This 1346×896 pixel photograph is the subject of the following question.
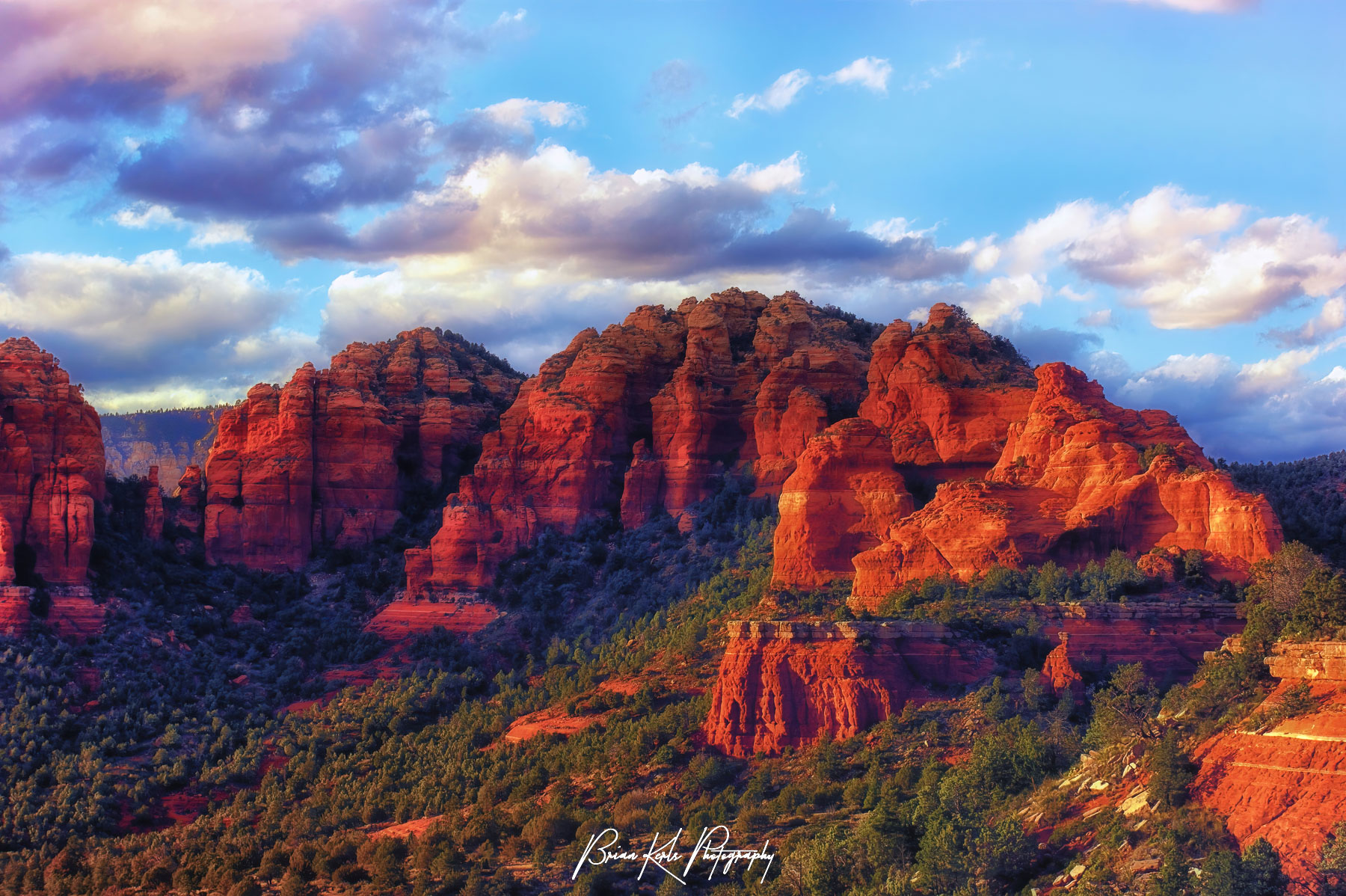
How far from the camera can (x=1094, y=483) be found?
68.1 metres

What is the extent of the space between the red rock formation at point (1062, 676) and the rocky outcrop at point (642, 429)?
1332 inches

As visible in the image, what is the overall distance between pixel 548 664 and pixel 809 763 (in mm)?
28705

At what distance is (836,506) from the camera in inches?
2987

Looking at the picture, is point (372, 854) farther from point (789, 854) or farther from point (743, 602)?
point (743, 602)

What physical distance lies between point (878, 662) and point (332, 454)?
54094 millimetres

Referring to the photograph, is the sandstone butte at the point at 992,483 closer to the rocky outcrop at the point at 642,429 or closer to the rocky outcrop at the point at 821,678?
the rocky outcrop at the point at 642,429

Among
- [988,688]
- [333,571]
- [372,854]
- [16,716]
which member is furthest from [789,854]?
[333,571]

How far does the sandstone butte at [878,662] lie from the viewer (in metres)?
58.6

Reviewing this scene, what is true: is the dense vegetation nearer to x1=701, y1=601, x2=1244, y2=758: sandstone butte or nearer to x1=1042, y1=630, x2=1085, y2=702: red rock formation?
x1=701, y1=601, x2=1244, y2=758: sandstone butte

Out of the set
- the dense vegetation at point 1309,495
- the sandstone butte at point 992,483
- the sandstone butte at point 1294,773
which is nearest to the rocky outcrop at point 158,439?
the sandstone butte at point 992,483

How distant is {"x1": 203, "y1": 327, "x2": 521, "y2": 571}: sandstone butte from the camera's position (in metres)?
101

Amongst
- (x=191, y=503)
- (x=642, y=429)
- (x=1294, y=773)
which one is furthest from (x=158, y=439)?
(x=1294, y=773)

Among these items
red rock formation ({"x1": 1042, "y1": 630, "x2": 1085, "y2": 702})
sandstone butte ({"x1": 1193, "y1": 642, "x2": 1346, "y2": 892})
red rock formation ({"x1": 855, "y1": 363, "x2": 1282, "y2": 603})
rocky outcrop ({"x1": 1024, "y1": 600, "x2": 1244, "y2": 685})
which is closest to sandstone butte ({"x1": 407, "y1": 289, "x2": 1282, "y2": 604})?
red rock formation ({"x1": 855, "y1": 363, "x2": 1282, "y2": 603})

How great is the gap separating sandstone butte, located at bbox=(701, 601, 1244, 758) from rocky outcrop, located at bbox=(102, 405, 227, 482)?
11480 cm
